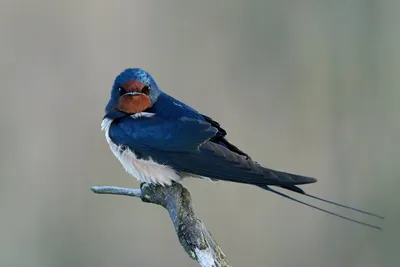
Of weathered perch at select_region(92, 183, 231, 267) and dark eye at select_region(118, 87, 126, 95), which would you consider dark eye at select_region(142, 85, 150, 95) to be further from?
weathered perch at select_region(92, 183, 231, 267)

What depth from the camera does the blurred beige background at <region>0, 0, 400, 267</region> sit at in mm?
3006

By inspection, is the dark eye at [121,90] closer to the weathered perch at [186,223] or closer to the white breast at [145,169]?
the white breast at [145,169]

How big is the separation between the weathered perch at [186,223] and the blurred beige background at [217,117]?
131 cm

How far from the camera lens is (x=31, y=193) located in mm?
3012

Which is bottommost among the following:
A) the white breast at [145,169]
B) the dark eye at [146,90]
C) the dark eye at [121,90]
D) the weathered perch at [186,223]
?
the weathered perch at [186,223]

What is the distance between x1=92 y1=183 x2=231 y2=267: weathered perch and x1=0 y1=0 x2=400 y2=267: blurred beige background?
1.31 m

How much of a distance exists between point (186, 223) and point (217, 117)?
157 cm

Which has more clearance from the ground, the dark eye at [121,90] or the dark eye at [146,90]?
the dark eye at [121,90]

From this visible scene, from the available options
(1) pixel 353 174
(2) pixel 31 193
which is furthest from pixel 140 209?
(1) pixel 353 174

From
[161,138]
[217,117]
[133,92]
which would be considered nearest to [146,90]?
[133,92]

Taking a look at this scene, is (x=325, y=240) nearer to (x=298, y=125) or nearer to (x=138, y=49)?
(x=298, y=125)

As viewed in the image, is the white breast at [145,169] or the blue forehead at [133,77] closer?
the white breast at [145,169]

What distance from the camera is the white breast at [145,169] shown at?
176cm

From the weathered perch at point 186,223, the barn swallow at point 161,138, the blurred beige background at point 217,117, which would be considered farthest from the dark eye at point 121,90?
the blurred beige background at point 217,117
